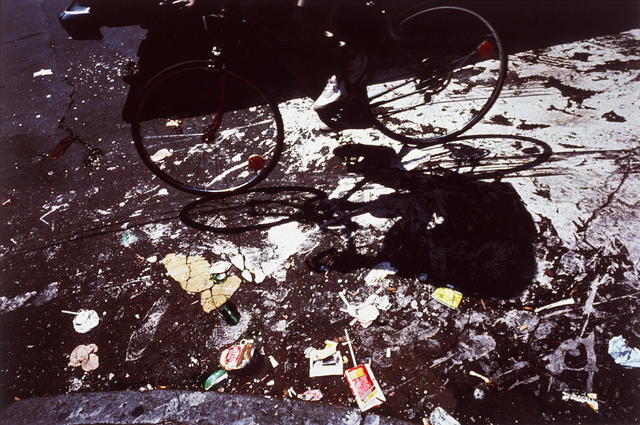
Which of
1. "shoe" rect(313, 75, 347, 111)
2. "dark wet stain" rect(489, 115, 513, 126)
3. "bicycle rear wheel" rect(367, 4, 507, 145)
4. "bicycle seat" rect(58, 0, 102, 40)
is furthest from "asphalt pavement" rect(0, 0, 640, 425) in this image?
"bicycle seat" rect(58, 0, 102, 40)

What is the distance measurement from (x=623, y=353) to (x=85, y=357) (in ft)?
10.4

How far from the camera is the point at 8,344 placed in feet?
7.18

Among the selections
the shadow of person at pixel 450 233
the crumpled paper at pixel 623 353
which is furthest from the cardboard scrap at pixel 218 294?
the crumpled paper at pixel 623 353

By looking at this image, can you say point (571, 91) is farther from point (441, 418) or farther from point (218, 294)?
point (218, 294)

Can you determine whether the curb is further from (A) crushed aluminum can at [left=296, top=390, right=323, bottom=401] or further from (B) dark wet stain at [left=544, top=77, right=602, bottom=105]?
(B) dark wet stain at [left=544, top=77, right=602, bottom=105]

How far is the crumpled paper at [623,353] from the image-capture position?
168 centimetres

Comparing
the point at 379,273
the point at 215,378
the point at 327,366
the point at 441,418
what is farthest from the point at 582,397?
the point at 215,378

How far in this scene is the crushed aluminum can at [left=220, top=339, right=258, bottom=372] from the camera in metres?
1.86

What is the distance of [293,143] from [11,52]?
5.65 meters

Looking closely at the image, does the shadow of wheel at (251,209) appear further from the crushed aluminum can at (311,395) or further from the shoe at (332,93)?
the crushed aluminum can at (311,395)

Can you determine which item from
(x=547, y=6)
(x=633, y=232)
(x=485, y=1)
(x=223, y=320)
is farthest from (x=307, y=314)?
(x=547, y=6)

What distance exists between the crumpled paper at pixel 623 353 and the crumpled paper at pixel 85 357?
3.02m

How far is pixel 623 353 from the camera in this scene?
1.71 meters

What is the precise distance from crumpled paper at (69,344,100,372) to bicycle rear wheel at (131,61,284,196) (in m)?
1.35
